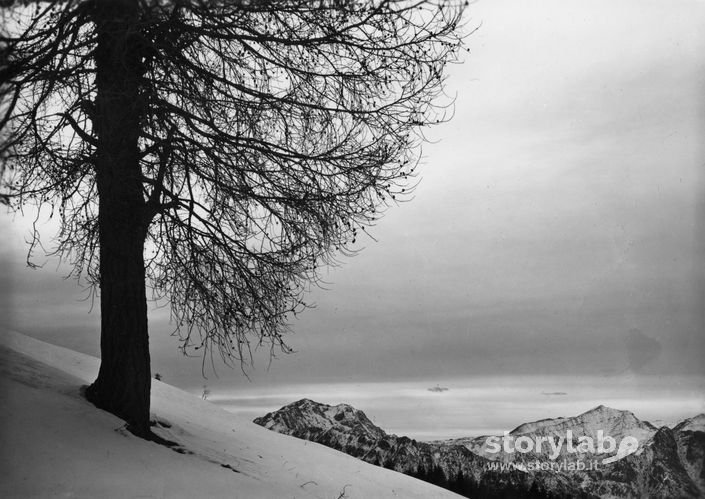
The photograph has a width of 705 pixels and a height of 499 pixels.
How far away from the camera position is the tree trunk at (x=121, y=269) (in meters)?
7.82

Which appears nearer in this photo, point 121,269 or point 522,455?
point 121,269

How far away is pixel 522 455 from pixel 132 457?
6.62 meters

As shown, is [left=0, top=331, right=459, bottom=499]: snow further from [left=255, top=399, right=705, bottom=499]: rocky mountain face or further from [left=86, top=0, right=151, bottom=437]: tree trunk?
[left=255, top=399, right=705, bottom=499]: rocky mountain face

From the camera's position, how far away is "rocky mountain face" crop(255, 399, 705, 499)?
10.7m

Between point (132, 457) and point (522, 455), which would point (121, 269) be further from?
point (522, 455)

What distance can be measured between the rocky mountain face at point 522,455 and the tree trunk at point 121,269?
531 cm

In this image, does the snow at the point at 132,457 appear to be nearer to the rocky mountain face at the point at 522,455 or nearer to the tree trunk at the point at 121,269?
the tree trunk at the point at 121,269

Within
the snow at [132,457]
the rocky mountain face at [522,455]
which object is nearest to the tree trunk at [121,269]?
the snow at [132,457]

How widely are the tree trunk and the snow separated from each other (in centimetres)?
44

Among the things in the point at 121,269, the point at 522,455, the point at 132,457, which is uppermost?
the point at 121,269

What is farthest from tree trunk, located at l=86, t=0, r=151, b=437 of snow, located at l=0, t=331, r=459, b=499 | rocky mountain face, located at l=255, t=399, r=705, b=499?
rocky mountain face, located at l=255, t=399, r=705, b=499

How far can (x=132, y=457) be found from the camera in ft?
23.6

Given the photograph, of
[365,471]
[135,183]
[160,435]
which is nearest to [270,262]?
[135,183]

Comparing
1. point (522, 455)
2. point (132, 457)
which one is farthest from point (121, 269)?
point (522, 455)
